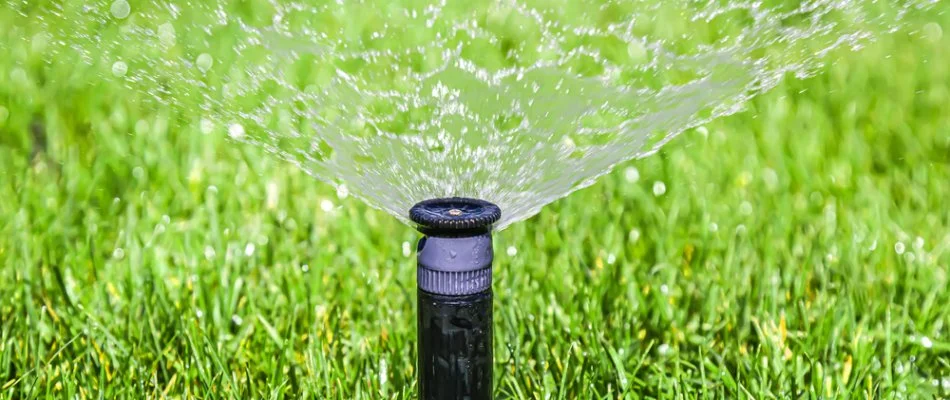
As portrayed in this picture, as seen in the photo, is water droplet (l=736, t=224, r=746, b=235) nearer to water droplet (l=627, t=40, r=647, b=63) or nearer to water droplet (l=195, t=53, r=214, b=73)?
water droplet (l=627, t=40, r=647, b=63)

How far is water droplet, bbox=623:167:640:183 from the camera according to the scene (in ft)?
10.7

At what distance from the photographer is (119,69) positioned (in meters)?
4.25

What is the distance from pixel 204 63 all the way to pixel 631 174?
5.84ft

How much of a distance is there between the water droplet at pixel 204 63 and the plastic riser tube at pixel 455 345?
2.72 m

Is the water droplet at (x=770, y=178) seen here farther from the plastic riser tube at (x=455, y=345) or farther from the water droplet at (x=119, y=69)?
the water droplet at (x=119, y=69)

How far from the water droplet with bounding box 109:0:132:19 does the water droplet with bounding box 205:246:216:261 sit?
216cm

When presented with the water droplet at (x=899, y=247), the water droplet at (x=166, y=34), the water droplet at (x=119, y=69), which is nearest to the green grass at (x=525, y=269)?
the water droplet at (x=899, y=247)

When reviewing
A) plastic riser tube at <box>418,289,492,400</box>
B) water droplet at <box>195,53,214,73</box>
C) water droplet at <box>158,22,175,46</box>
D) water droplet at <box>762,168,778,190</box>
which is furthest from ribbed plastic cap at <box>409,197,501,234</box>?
water droplet at <box>158,22,175,46</box>

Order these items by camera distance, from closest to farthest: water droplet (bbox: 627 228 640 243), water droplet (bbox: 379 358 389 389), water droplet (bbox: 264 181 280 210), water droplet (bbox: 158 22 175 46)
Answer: water droplet (bbox: 379 358 389 389) → water droplet (bbox: 627 228 640 243) → water droplet (bbox: 264 181 280 210) → water droplet (bbox: 158 22 175 46)

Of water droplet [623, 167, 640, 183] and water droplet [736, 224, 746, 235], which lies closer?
water droplet [736, 224, 746, 235]

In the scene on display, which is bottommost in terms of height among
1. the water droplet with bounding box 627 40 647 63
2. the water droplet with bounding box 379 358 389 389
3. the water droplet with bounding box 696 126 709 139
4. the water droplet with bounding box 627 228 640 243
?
the water droplet with bounding box 379 358 389 389

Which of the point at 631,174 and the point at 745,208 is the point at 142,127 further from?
the point at 745,208

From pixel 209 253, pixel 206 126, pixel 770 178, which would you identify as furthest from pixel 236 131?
pixel 770 178

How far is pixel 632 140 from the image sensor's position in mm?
2285
